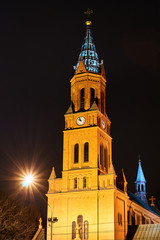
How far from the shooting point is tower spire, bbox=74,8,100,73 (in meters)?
81.8

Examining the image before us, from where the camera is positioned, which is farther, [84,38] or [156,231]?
[84,38]

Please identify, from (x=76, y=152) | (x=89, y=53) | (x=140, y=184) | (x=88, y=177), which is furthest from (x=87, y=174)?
(x=140, y=184)

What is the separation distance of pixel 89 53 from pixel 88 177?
76.7ft

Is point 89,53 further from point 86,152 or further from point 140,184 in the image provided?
point 140,184

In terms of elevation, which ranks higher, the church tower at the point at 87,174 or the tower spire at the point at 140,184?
the tower spire at the point at 140,184

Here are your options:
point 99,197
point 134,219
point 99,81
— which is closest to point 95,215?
point 99,197

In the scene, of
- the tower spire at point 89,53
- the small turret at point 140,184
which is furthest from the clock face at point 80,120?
the small turret at point 140,184

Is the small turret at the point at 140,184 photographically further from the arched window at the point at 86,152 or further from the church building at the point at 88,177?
the arched window at the point at 86,152

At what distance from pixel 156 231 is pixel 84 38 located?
1446 inches

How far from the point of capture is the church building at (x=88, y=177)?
6912cm

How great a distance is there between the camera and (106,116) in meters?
80.1

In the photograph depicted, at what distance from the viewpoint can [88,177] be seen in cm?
7231

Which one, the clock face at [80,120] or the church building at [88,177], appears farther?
the clock face at [80,120]

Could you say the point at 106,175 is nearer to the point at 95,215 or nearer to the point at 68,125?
the point at 95,215
